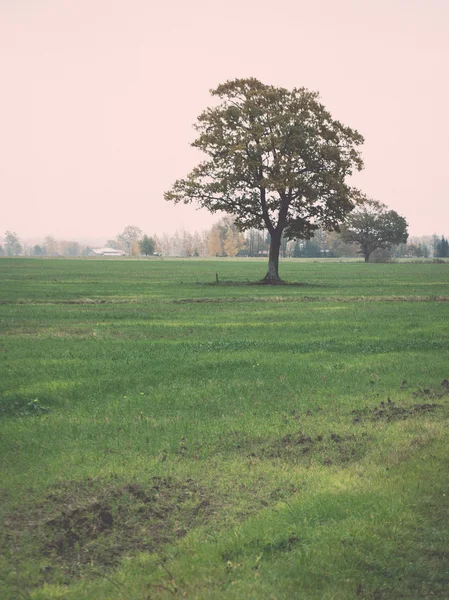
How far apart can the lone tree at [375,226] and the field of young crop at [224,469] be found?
126 metres

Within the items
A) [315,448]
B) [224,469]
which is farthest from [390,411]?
[224,469]

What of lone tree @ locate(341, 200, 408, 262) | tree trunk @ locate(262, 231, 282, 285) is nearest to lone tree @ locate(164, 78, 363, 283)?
tree trunk @ locate(262, 231, 282, 285)

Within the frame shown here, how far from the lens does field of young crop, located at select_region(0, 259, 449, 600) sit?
5.98 metres

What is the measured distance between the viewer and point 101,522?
7051 mm

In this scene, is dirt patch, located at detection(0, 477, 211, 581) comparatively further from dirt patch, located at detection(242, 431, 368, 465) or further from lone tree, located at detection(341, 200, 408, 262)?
lone tree, located at detection(341, 200, 408, 262)

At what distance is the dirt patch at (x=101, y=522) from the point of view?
21.0 ft

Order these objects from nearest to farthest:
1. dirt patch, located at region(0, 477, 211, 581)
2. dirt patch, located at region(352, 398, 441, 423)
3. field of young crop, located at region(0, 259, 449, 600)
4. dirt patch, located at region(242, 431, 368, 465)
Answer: field of young crop, located at region(0, 259, 449, 600)
dirt patch, located at region(0, 477, 211, 581)
dirt patch, located at region(242, 431, 368, 465)
dirt patch, located at region(352, 398, 441, 423)

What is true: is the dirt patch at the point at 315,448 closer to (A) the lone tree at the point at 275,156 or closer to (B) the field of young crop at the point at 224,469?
(B) the field of young crop at the point at 224,469

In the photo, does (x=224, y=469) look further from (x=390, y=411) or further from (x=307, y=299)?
(x=307, y=299)

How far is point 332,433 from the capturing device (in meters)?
10.1

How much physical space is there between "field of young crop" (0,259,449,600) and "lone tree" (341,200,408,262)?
12584 centimetres

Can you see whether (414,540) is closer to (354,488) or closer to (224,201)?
(354,488)

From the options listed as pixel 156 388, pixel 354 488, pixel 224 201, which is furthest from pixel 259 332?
pixel 224 201

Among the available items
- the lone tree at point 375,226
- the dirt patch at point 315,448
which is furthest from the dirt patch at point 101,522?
the lone tree at point 375,226
